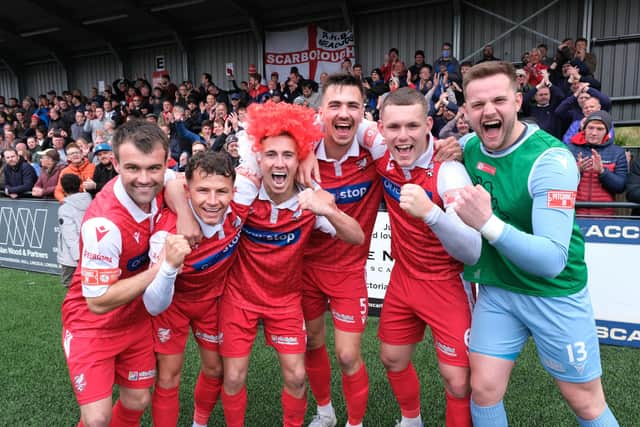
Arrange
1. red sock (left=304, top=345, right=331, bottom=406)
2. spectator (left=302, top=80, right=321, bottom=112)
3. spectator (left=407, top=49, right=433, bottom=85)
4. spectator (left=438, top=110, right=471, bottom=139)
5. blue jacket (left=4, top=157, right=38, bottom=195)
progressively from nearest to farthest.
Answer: red sock (left=304, top=345, right=331, bottom=406) → spectator (left=438, top=110, right=471, bottom=139) → blue jacket (left=4, top=157, right=38, bottom=195) → spectator (left=407, top=49, right=433, bottom=85) → spectator (left=302, top=80, right=321, bottom=112)

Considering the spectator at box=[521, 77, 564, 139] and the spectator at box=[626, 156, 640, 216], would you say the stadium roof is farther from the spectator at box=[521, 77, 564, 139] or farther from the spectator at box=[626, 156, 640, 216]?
the spectator at box=[626, 156, 640, 216]

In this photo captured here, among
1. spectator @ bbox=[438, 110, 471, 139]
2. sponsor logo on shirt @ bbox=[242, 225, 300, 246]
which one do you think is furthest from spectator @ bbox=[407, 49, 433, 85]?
sponsor logo on shirt @ bbox=[242, 225, 300, 246]

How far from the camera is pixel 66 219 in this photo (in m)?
6.00

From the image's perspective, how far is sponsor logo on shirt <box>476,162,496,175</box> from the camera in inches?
101

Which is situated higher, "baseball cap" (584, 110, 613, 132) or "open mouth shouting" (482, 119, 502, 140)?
"baseball cap" (584, 110, 613, 132)

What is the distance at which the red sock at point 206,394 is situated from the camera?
322 cm

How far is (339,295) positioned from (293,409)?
2.64ft

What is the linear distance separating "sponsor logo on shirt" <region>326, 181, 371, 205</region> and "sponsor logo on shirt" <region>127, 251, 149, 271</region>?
4.09ft

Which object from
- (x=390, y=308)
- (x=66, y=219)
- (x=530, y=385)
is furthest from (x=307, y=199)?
(x=66, y=219)

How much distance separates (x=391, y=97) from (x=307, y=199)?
83cm

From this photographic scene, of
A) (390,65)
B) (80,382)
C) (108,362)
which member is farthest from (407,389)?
(390,65)

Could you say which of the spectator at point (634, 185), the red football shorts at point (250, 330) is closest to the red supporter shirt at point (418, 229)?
the red football shorts at point (250, 330)

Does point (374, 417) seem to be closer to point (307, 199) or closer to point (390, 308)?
point (390, 308)

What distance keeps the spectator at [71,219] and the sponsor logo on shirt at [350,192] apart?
13.4 feet
